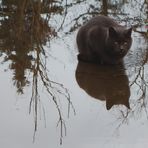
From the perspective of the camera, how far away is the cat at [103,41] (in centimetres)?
601

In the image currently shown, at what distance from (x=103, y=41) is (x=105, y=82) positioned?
29.6 inches

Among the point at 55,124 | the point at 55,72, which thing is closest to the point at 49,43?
the point at 55,72

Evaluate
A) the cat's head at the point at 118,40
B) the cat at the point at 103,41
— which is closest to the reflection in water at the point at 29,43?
the cat at the point at 103,41

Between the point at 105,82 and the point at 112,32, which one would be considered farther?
the point at 112,32

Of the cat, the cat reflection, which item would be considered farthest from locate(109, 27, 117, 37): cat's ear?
the cat reflection

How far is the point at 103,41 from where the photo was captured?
20.5ft

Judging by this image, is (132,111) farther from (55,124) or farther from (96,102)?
(55,124)

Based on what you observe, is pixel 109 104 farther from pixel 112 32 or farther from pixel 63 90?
pixel 112 32

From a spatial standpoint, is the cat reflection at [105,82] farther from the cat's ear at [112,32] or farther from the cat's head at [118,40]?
the cat's ear at [112,32]

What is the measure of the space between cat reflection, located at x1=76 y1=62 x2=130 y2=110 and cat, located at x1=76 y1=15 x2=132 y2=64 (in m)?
0.11

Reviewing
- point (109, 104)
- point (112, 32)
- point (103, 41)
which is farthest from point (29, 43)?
point (109, 104)

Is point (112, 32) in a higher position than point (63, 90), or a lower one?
higher

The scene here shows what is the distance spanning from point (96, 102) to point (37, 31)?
8.79ft

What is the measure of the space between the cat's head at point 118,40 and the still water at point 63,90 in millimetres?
195
